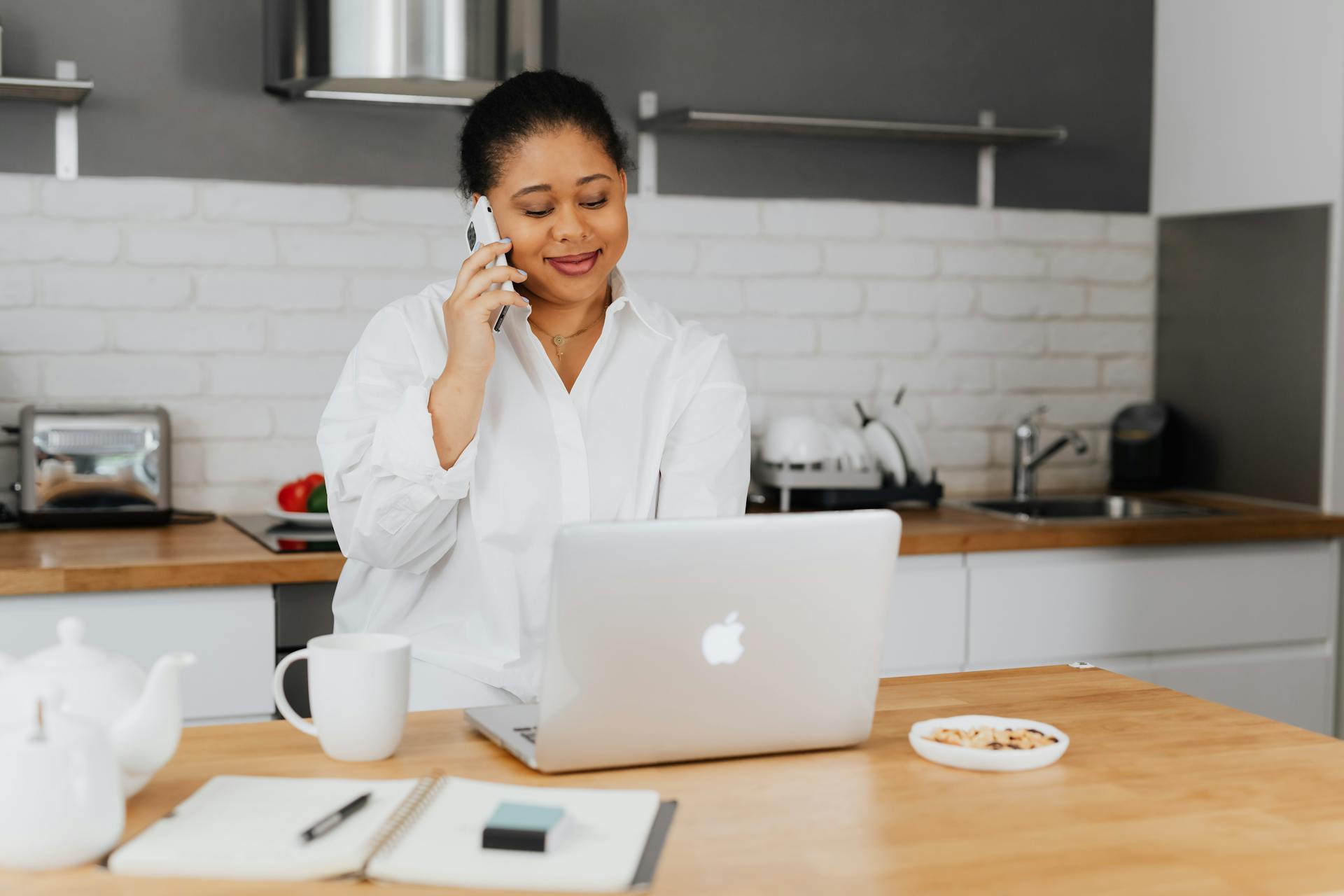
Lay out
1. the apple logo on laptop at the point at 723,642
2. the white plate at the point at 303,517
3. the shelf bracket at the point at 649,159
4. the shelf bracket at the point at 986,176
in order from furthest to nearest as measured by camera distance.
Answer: the shelf bracket at the point at 986,176, the shelf bracket at the point at 649,159, the white plate at the point at 303,517, the apple logo on laptop at the point at 723,642

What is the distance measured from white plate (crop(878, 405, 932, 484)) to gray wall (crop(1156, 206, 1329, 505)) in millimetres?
822

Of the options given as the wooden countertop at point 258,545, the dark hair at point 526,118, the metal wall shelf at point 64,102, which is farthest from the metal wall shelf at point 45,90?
the dark hair at point 526,118

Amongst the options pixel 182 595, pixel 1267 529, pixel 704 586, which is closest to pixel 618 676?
pixel 704 586

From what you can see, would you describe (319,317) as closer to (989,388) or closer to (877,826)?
(989,388)

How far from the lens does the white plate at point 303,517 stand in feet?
8.78

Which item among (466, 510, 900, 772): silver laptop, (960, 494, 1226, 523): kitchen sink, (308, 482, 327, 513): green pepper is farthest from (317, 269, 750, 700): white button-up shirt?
(960, 494, 1226, 523): kitchen sink

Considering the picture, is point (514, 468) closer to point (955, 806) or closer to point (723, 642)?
point (723, 642)

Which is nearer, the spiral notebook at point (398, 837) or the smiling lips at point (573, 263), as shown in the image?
the spiral notebook at point (398, 837)

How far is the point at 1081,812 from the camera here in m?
1.18

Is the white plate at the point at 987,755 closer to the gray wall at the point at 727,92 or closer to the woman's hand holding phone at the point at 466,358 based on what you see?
the woman's hand holding phone at the point at 466,358

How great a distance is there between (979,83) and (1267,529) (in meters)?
1.27

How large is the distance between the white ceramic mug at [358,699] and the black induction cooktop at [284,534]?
111 cm

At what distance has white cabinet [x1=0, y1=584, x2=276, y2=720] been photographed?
2.27 metres

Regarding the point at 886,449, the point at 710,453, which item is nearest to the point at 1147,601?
the point at 886,449
